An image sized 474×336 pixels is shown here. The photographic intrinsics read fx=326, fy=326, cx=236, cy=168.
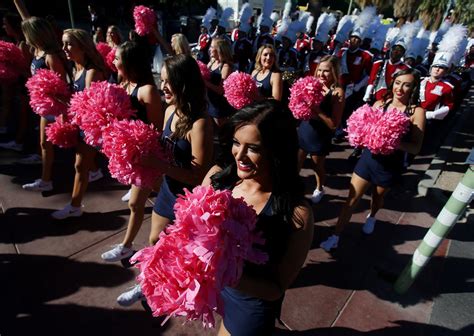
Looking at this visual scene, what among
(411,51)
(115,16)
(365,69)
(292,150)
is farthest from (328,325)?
(115,16)

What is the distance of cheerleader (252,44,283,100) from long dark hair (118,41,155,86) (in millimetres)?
2019

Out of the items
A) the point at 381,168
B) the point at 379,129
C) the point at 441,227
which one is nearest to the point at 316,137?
the point at 381,168

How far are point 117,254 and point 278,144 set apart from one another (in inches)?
92.2

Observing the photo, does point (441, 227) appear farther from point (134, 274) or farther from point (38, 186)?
point (38, 186)

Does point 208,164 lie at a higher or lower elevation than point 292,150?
lower

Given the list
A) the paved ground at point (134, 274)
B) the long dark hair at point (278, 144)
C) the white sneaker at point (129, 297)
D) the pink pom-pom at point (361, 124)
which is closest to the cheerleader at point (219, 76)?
the paved ground at point (134, 274)

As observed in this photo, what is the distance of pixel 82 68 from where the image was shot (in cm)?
348

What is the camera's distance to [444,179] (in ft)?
18.4

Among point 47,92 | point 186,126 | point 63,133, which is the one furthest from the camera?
point 63,133

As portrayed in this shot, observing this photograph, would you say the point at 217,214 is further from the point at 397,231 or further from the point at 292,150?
the point at 397,231

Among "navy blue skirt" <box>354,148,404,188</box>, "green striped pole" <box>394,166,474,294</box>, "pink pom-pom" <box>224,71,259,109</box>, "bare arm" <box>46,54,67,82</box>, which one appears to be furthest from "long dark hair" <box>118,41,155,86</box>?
"green striped pole" <box>394,166,474,294</box>

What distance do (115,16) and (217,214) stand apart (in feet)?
77.8

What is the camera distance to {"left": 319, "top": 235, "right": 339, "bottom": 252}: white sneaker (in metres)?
3.60

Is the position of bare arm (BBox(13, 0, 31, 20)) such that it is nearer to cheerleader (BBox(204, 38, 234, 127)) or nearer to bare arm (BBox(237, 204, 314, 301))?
cheerleader (BBox(204, 38, 234, 127))
